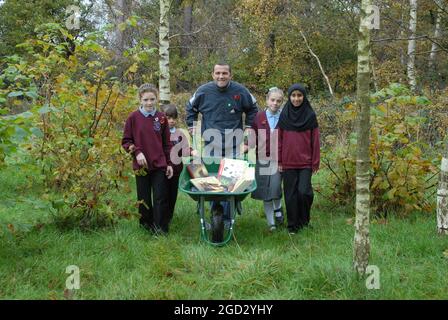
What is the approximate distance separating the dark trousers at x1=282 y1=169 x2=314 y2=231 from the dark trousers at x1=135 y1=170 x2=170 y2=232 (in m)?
1.40

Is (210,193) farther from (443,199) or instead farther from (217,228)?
(443,199)

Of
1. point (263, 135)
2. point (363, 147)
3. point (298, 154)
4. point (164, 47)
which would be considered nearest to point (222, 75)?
point (263, 135)

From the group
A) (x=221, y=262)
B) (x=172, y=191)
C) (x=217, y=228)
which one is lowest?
(x=221, y=262)

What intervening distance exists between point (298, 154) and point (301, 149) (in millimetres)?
66

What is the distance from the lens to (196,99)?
6.04 meters

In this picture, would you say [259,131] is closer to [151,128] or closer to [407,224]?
[151,128]

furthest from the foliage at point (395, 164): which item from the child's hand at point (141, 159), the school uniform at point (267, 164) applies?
the child's hand at point (141, 159)

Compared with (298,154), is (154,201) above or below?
below

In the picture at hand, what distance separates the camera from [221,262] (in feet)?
14.2

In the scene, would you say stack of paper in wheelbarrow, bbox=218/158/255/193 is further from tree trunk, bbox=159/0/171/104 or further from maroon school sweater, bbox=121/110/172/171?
tree trunk, bbox=159/0/171/104

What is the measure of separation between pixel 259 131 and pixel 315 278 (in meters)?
2.47

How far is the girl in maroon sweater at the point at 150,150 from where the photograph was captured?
17.5 ft
